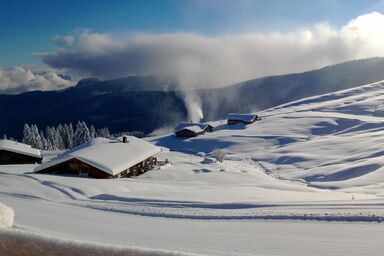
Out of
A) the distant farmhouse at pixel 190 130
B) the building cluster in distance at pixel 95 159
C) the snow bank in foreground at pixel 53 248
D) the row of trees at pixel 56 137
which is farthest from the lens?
the row of trees at pixel 56 137

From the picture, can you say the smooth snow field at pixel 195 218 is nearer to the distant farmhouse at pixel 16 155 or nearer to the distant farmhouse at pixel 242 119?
the distant farmhouse at pixel 16 155

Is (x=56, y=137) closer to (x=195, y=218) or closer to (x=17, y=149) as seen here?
(x=17, y=149)

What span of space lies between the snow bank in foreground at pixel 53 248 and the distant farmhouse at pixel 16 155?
51.6 metres

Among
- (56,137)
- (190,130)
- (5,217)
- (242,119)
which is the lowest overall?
(5,217)

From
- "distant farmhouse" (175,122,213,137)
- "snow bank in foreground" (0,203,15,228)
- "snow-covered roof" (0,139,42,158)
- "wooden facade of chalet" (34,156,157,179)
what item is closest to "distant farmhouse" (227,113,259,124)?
"distant farmhouse" (175,122,213,137)

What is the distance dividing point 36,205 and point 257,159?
50267 mm

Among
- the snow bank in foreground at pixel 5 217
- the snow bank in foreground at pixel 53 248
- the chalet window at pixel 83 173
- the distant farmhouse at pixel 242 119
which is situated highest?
the distant farmhouse at pixel 242 119

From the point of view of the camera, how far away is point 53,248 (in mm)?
3207

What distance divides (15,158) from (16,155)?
380mm

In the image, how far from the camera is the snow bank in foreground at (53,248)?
122 inches

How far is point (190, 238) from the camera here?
12391mm

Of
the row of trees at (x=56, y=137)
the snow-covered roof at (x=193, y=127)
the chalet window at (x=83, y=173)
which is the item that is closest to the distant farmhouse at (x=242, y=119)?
the snow-covered roof at (x=193, y=127)

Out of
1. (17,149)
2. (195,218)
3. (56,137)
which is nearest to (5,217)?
(195,218)

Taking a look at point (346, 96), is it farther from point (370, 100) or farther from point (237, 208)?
point (237, 208)
